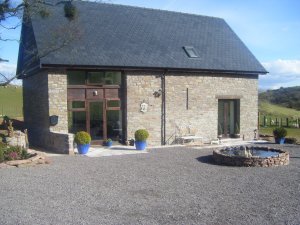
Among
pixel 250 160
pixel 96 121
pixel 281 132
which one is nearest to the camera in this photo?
pixel 250 160

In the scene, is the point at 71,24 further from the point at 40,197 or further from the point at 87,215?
the point at 87,215

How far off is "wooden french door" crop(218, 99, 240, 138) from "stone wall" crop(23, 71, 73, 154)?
9.23 meters

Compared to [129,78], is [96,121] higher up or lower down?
lower down

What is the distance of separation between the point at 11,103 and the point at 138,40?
25946mm

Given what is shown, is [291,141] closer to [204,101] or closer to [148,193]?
[204,101]

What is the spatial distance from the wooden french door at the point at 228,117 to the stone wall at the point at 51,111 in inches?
363

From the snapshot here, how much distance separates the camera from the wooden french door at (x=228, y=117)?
2148 cm

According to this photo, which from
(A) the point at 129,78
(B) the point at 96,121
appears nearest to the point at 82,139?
(B) the point at 96,121

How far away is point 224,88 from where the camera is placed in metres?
21.0

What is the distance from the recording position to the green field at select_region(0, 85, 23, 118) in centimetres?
3549

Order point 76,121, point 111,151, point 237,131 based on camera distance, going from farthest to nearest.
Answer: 1. point 237,131
2. point 76,121
3. point 111,151

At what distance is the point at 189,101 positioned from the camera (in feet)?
64.5

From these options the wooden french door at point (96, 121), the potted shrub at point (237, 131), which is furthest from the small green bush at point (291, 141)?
the wooden french door at point (96, 121)

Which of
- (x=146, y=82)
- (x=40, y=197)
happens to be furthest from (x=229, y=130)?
(x=40, y=197)
